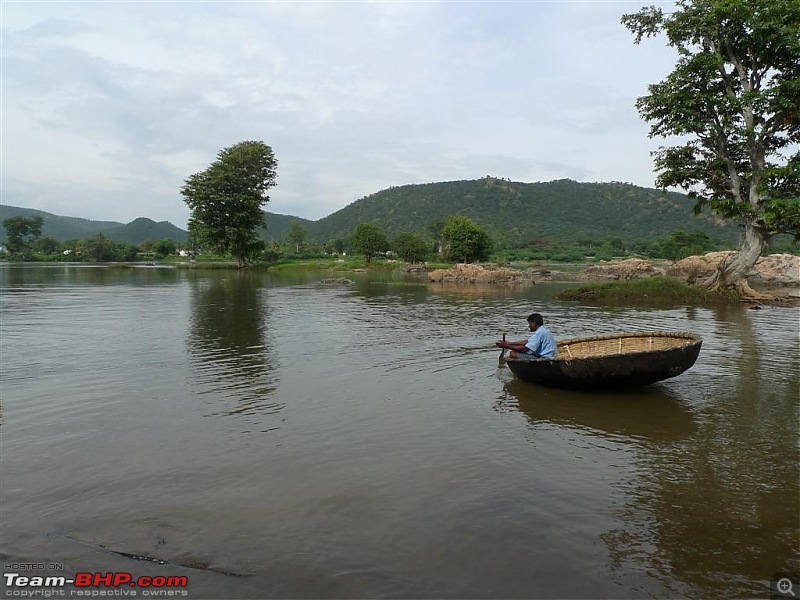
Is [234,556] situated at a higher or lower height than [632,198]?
lower

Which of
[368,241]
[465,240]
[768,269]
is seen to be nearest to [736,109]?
[768,269]

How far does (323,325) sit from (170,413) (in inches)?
495

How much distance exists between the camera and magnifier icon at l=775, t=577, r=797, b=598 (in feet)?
15.7

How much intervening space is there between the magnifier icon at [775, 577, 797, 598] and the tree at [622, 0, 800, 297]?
89.5 ft

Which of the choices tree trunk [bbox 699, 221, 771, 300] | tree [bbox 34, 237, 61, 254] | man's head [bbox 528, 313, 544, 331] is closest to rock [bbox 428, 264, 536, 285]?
tree trunk [bbox 699, 221, 771, 300]

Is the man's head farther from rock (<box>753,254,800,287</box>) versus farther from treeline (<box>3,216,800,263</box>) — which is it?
treeline (<box>3,216,800,263</box>)

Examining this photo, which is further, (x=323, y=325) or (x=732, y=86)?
(x=732, y=86)

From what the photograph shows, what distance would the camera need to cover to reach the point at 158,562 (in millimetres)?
5352

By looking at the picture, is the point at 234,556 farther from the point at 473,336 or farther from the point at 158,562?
the point at 473,336

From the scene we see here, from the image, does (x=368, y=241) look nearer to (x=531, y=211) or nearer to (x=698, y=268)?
(x=698, y=268)

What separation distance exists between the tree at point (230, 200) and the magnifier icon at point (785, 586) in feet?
256

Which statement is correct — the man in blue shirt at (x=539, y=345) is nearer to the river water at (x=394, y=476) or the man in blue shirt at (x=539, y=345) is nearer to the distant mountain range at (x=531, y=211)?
the river water at (x=394, y=476)

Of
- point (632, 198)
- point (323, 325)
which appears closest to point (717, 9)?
point (323, 325)

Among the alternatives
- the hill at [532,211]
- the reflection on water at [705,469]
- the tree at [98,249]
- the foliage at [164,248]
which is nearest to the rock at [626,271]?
the reflection on water at [705,469]
